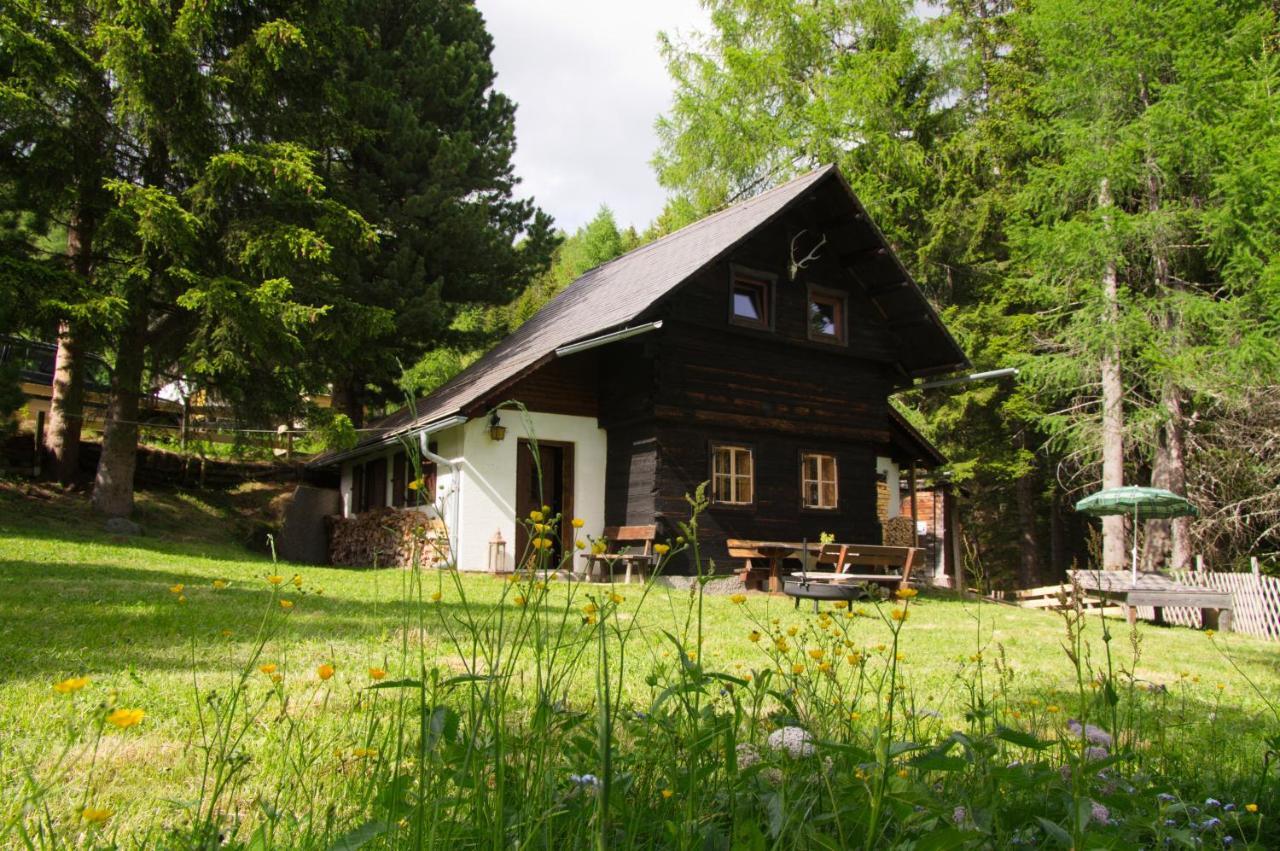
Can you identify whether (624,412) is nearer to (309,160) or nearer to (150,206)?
(309,160)

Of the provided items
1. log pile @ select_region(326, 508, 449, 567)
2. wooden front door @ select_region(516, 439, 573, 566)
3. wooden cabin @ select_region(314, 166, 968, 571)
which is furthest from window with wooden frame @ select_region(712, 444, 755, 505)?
log pile @ select_region(326, 508, 449, 567)

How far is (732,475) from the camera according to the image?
610 inches

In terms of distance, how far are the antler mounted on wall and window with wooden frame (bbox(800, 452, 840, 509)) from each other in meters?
3.34

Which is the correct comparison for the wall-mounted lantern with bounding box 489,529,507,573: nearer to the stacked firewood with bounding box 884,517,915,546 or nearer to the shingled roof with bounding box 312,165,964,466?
the shingled roof with bounding box 312,165,964,466

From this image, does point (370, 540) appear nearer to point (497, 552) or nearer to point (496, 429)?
point (497, 552)

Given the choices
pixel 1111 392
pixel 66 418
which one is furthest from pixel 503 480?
pixel 1111 392

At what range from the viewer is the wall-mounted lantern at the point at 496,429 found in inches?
576

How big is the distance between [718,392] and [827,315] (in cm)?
343

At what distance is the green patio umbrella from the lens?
46.8ft

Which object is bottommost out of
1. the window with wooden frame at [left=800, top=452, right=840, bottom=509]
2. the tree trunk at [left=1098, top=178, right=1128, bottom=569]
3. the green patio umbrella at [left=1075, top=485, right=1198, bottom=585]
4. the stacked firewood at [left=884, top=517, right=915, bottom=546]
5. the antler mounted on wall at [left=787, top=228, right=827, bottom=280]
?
the stacked firewood at [left=884, top=517, right=915, bottom=546]

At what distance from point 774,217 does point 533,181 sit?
38.2 ft

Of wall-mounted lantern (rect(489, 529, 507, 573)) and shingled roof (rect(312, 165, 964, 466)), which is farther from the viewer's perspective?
wall-mounted lantern (rect(489, 529, 507, 573))

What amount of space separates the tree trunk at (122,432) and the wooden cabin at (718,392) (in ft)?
13.2

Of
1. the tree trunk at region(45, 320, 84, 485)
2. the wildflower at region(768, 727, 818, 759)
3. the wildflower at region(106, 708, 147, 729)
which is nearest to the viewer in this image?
the wildflower at region(106, 708, 147, 729)
